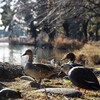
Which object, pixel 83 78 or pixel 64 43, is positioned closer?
pixel 83 78

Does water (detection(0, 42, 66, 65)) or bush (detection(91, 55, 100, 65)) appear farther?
water (detection(0, 42, 66, 65))

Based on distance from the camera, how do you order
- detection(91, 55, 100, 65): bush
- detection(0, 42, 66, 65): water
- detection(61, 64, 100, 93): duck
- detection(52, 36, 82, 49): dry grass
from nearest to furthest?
1. detection(61, 64, 100, 93): duck
2. detection(91, 55, 100, 65): bush
3. detection(0, 42, 66, 65): water
4. detection(52, 36, 82, 49): dry grass

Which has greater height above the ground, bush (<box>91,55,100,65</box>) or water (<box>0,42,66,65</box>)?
bush (<box>91,55,100,65</box>)

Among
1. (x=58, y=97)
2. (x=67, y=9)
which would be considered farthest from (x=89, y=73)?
(x=67, y=9)

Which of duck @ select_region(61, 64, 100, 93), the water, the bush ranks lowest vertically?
the water

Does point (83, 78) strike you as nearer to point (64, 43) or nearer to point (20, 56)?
point (20, 56)

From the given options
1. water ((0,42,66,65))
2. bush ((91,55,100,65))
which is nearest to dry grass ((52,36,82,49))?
water ((0,42,66,65))

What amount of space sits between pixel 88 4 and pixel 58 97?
1603 cm

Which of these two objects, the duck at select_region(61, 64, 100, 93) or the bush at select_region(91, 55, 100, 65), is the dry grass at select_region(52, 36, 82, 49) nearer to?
the bush at select_region(91, 55, 100, 65)

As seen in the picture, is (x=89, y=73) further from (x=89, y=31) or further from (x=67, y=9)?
(x=89, y=31)

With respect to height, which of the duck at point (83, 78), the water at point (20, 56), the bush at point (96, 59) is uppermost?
the duck at point (83, 78)

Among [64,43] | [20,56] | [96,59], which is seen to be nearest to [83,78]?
[96,59]

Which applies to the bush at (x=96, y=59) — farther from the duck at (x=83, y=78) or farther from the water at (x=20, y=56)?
the duck at (x=83, y=78)

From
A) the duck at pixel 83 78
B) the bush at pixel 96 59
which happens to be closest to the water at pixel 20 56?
the bush at pixel 96 59
